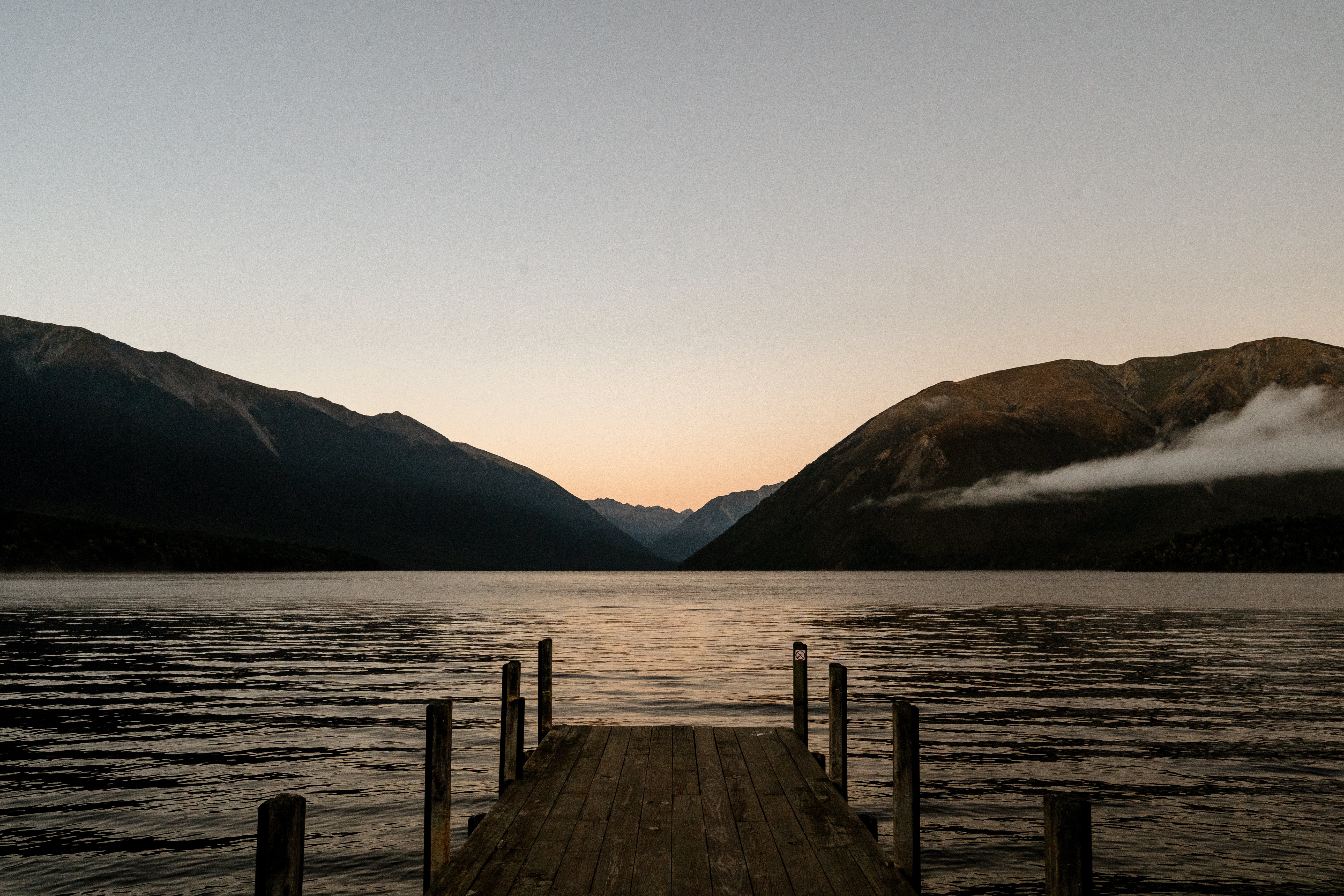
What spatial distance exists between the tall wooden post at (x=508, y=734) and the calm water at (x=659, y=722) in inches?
59.5

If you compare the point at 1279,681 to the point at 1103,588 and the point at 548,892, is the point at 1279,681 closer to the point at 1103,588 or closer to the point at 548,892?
the point at 548,892

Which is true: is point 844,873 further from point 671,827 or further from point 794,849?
point 671,827

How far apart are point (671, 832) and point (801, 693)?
25.7ft

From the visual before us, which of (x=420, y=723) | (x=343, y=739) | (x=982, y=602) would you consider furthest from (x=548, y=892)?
(x=982, y=602)

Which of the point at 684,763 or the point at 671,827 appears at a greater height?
the point at 671,827

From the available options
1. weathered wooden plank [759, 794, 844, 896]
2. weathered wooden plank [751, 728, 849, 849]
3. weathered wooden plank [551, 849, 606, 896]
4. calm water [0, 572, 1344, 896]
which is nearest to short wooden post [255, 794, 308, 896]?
weathered wooden plank [551, 849, 606, 896]

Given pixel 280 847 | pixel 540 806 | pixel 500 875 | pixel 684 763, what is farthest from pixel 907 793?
pixel 280 847

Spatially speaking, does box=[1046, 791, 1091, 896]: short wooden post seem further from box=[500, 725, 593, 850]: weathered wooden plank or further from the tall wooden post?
the tall wooden post

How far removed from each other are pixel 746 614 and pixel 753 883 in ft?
241

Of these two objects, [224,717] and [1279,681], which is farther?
[1279,681]

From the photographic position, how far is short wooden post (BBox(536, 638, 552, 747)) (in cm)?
1972

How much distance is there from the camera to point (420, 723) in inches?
935

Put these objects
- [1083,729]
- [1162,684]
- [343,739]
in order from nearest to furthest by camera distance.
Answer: [343,739], [1083,729], [1162,684]

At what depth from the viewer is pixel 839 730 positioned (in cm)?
1480
